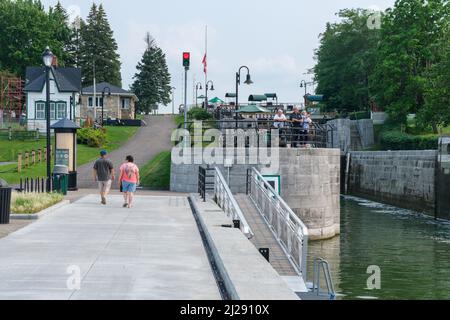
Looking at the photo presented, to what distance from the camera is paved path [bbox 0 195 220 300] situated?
10.6 meters

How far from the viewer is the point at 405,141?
6131 centimetres

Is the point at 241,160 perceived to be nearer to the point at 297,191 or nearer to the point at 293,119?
the point at 297,191

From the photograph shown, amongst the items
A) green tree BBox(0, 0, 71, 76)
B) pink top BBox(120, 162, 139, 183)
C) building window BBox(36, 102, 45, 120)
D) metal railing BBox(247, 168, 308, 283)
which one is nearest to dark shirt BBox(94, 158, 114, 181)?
pink top BBox(120, 162, 139, 183)

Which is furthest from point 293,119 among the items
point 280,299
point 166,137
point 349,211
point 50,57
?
point 166,137

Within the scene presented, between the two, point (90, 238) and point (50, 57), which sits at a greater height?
point (50, 57)

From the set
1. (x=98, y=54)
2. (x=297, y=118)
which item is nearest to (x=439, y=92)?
(x=297, y=118)

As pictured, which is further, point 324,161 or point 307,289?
point 324,161

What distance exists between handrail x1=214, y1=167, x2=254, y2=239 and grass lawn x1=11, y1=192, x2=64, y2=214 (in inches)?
196

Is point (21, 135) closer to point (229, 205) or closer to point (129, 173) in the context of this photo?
point (129, 173)

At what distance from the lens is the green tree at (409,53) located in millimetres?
66750

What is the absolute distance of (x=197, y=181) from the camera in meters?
30.2

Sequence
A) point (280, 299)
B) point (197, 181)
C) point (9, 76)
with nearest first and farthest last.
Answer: point (280, 299) < point (197, 181) < point (9, 76)

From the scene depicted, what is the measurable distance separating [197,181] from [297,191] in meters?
4.46

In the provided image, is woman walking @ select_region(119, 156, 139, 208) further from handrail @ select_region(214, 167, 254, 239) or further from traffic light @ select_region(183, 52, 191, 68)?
traffic light @ select_region(183, 52, 191, 68)
